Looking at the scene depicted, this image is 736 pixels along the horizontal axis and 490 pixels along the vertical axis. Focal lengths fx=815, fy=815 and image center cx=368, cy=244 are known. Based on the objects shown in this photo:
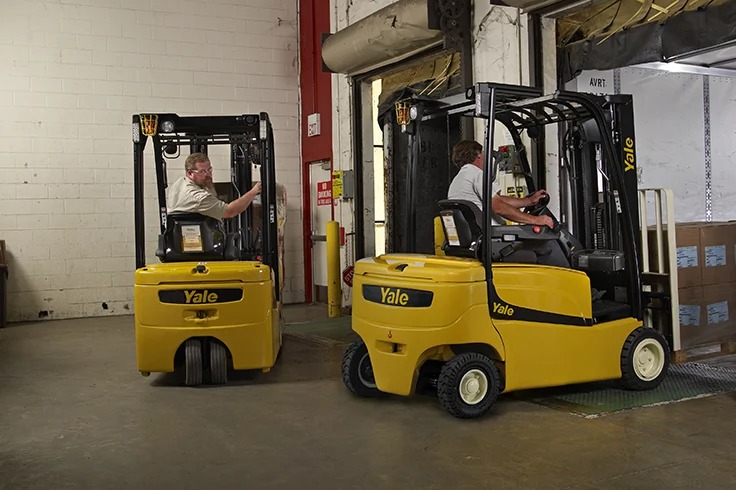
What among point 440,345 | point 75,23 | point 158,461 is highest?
point 75,23

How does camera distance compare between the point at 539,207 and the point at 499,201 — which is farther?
the point at 539,207

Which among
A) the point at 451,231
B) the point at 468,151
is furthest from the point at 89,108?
the point at 451,231

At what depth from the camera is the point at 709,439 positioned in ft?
15.2

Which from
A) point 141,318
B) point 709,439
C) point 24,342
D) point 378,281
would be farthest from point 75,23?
point 709,439

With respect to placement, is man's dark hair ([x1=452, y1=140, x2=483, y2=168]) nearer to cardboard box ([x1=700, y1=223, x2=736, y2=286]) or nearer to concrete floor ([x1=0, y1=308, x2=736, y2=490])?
concrete floor ([x1=0, y1=308, x2=736, y2=490])

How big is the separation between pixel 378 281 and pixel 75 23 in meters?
7.97

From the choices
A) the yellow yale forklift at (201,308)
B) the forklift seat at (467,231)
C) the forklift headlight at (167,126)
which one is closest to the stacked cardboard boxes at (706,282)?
the forklift seat at (467,231)

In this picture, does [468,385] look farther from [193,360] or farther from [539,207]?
[193,360]

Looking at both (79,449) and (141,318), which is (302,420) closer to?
(79,449)

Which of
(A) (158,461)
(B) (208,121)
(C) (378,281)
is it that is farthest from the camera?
(B) (208,121)

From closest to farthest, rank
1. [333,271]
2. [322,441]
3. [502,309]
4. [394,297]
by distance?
1. [322,441]
2. [502,309]
3. [394,297]
4. [333,271]

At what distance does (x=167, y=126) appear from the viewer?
721 centimetres

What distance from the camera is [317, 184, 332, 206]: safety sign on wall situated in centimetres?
1218

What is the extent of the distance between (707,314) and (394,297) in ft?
8.79
